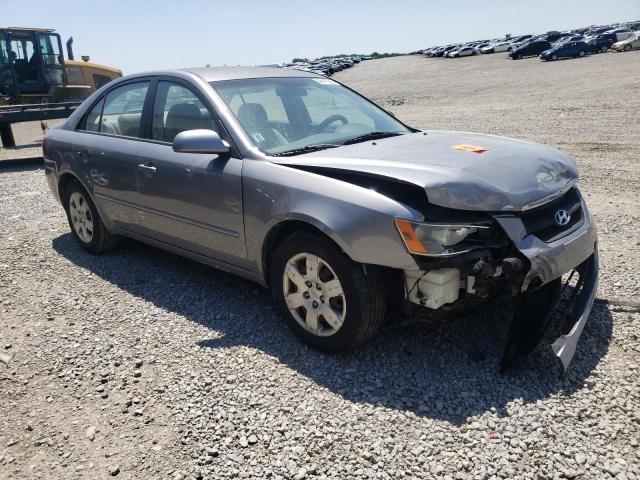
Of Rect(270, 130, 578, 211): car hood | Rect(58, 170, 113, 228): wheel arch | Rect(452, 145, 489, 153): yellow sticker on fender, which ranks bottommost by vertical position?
Rect(58, 170, 113, 228): wheel arch

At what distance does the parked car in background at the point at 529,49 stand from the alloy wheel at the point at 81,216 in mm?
45327

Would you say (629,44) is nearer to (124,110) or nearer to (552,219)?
(124,110)

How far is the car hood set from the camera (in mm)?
2963

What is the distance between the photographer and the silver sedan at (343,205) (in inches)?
116

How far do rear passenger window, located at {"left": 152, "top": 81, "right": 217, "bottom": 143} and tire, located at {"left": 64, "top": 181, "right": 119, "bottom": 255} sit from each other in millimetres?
1348

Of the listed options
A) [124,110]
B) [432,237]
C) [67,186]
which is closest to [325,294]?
[432,237]

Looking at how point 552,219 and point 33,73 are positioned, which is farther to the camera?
point 33,73

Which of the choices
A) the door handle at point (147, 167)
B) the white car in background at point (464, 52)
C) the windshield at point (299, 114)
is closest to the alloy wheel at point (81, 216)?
the door handle at point (147, 167)

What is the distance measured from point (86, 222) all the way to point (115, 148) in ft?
3.68

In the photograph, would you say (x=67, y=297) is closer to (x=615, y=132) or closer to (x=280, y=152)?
(x=280, y=152)

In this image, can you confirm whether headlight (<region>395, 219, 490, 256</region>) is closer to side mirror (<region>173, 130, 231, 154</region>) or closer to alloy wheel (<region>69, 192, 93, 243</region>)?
side mirror (<region>173, 130, 231, 154</region>)

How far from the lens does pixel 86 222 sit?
553 centimetres

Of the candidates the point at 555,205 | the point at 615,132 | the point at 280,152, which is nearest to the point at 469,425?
the point at 555,205

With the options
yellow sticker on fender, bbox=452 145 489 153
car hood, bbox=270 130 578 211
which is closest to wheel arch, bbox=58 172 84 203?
car hood, bbox=270 130 578 211
